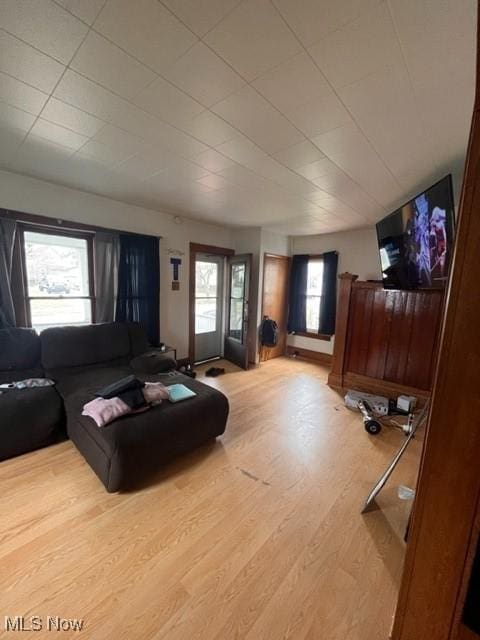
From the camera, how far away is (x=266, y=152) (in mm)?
1898

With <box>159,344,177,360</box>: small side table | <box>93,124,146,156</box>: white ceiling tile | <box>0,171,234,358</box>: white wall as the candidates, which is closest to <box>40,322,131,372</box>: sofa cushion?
<box>159,344,177,360</box>: small side table

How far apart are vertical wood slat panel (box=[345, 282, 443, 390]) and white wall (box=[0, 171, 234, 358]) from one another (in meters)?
2.45

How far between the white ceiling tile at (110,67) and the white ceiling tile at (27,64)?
12cm

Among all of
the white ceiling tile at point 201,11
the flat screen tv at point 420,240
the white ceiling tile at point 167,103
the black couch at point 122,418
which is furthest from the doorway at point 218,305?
the white ceiling tile at point 201,11

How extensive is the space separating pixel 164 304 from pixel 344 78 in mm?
3243

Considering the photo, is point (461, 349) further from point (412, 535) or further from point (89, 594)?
point (89, 594)

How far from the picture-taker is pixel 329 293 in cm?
462

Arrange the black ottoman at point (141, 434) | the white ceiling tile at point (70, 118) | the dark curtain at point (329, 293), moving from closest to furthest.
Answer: the white ceiling tile at point (70, 118) < the black ottoman at point (141, 434) < the dark curtain at point (329, 293)

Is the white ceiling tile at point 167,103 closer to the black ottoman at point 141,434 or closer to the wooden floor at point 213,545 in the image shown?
the black ottoman at point 141,434

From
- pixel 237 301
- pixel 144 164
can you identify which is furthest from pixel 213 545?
pixel 237 301

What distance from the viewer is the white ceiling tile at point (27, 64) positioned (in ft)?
3.66

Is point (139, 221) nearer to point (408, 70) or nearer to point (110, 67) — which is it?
point (110, 67)

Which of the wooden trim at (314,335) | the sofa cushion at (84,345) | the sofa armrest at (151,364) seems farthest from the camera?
the wooden trim at (314,335)

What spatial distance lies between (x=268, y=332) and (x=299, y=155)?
3.06m
